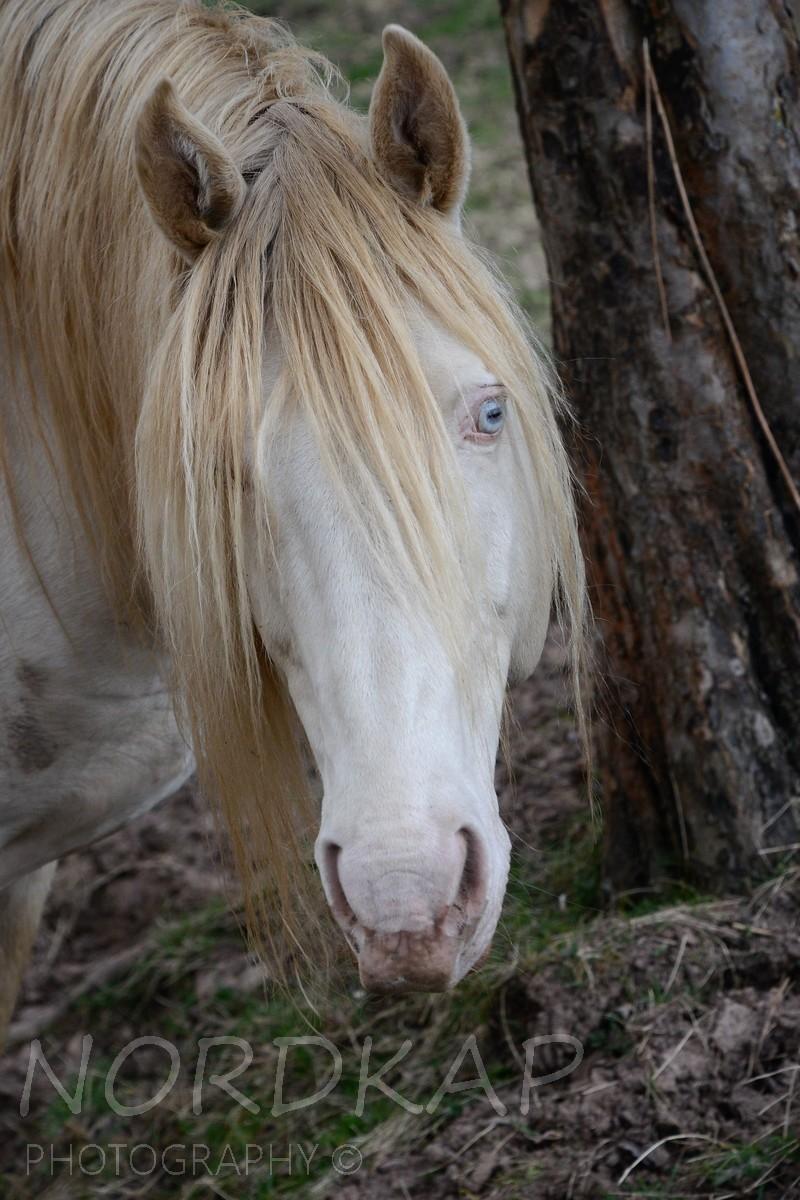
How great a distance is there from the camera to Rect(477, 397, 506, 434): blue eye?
175cm

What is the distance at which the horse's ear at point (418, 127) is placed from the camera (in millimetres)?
1792

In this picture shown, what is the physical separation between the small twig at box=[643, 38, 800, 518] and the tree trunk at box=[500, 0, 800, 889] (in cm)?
1

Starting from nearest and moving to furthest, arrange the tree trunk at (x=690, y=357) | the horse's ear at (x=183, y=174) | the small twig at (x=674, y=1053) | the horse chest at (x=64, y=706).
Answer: the horse's ear at (x=183, y=174) < the horse chest at (x=64, y=706) < the small twig at (x=674, y=1053) < the tree trunk at (x=690, y=357)

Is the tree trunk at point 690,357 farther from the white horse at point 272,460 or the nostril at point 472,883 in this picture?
the nostril at point 472,883

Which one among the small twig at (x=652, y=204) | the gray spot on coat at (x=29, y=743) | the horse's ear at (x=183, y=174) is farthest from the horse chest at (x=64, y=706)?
the small twig at (x=652, y=204)

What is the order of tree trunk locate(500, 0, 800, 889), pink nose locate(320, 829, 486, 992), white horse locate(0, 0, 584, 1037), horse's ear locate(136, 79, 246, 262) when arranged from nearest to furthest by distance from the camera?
→ pink nose locate(320, 829, 486, 992), white horse locate(0, 0, 584, 1037), horse's ear locate(136, 79, 246, 262), tree trunk locate(500, 0, 800, 889)

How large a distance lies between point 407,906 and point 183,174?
108 cm

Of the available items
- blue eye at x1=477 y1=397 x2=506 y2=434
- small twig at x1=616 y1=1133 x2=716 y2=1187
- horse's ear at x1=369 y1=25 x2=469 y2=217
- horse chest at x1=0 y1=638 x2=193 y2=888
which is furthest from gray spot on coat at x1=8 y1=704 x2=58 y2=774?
small twig at x1=616 y1=1133 x2=716 y2=1187

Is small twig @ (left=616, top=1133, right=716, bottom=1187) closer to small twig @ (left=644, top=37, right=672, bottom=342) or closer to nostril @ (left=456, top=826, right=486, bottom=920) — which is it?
nostril @ (left=456, top=826, right=486, bottom=920)

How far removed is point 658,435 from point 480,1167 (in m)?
1.58

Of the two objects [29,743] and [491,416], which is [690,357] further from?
[29,743]

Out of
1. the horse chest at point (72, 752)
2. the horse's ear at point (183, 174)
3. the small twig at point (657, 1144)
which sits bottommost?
the small twig at point (657, 1144)

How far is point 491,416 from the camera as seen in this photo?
177 centimetres

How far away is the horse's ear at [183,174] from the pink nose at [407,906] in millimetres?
934
